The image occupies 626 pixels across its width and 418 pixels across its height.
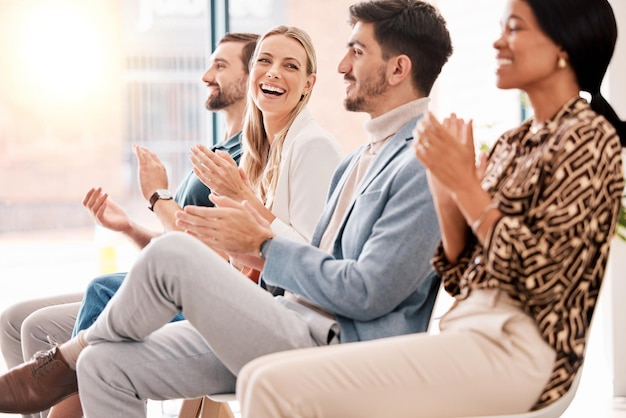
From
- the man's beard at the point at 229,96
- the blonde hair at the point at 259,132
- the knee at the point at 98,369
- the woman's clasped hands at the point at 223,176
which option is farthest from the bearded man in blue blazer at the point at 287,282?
the man's beard at the point at 229,96

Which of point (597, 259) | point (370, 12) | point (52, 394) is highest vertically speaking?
point (370, 12)

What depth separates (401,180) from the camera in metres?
1.90

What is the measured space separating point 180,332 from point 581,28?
3.58ft

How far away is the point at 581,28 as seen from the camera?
1.63 meters

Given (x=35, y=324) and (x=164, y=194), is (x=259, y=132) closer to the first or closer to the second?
(x=164, y=194)

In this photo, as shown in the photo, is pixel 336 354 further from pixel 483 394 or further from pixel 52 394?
pixel 52 394

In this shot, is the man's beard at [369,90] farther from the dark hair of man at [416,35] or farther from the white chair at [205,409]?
the white chair at [205,409]

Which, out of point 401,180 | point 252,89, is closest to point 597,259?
point 401,180

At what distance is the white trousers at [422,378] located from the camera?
5.17 feet

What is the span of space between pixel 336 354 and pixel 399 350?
116 millimetres

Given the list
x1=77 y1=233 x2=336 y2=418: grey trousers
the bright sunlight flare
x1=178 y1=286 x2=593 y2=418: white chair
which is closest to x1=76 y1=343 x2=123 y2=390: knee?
x1=77 y1=233 x2=336 y2=418: grey trousers

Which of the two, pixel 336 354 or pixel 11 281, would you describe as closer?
pixel 336 354

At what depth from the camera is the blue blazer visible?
181 centimetres

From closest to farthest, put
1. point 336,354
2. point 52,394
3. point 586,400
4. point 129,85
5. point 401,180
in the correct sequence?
point 336,354
point 401,180
point 52,394
point 586,400
point 129,85
